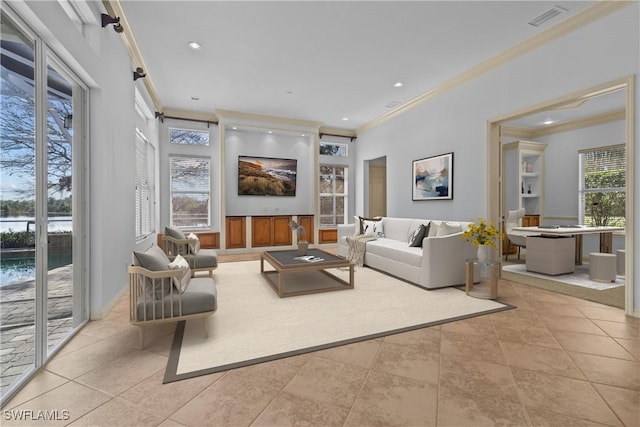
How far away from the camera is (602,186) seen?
6.04 meters

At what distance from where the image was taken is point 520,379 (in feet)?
6.26

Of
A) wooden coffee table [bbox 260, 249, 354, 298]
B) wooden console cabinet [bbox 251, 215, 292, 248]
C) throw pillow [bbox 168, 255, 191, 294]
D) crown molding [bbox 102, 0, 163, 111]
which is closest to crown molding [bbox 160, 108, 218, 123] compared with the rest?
crown molding [bbox 102, 0, 163, 111]

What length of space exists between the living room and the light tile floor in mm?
738

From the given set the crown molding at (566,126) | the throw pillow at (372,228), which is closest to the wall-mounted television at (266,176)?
the throw pillow at (372,228)

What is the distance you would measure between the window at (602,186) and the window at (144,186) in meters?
8.86

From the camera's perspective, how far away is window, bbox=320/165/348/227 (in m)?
8.43

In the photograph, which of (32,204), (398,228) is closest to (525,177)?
(398,228)

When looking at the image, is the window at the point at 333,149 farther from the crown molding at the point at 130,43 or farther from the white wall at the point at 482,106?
the crown molding at the point at 130,43

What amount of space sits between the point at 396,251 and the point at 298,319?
2.26 m

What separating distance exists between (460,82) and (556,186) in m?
3.94

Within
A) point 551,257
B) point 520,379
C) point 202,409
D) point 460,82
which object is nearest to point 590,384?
point 520,379

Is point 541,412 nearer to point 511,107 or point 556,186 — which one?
point 511,107

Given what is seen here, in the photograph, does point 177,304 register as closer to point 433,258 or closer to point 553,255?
point 433,258

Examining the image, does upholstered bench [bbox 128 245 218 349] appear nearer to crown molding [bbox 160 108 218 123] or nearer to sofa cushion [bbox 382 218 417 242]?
sofa cushion [bbox 382 218 417 242]
